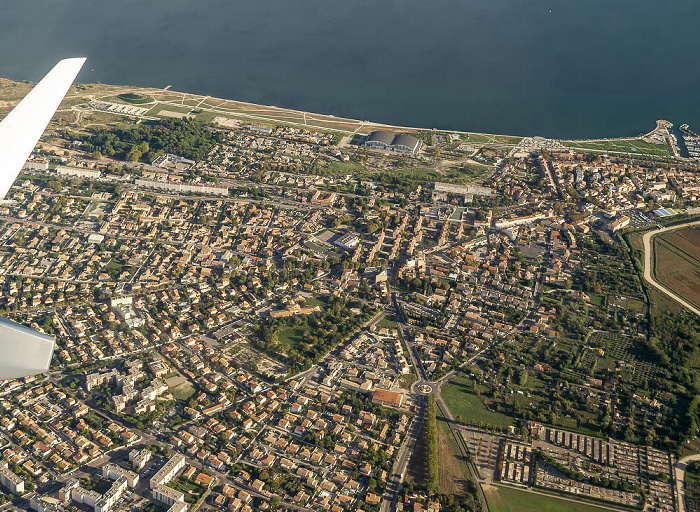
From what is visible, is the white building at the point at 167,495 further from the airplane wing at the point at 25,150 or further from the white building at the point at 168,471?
the airplane wing at the point at 25,150

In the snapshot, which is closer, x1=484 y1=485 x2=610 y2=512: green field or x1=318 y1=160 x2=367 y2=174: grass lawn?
x1=484 y1=485 x2=610 y2=512: green field

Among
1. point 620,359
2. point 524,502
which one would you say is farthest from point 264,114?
point 524,502

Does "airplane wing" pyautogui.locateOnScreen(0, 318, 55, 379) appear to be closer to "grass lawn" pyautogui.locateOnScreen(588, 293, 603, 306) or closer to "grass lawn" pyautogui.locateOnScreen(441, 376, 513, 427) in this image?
"grass lawn" pyautogui.locateOnScreen(441, 376, 513, 427)

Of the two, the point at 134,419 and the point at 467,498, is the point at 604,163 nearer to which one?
the point at 467,498

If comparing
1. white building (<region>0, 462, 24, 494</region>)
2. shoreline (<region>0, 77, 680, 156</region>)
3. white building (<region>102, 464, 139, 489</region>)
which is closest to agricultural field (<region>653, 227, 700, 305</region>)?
shoreline (<region>0, 77, 680, 156</region>)

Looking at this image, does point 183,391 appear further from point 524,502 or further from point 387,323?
point 524,502

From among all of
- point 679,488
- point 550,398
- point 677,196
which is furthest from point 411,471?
point 677,196

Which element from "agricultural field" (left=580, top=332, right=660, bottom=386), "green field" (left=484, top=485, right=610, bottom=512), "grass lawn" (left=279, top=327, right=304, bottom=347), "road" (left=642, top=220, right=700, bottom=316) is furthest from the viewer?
"road" (left=642, top=220, right=700, bottom=316)
